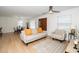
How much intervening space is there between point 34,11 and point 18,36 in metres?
0.93

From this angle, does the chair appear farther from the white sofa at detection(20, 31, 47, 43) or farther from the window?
the white sofa at detection(20, 31, 47, 43)

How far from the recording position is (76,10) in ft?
6.17

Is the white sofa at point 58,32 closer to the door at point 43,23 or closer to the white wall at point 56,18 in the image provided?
the white wall at point 56,18

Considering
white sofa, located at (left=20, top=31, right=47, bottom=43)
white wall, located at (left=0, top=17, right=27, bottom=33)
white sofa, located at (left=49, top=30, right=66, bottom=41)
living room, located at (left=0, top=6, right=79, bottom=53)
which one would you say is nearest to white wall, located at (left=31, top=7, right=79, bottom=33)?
living room, located at (left=0, top=6, right=79, bottom=53)

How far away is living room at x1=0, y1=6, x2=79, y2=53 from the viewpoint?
2006 millimetres

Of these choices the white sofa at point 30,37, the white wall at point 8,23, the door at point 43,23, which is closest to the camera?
the white wall at point 8,23

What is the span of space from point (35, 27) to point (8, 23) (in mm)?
816

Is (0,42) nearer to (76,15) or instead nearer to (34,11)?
(34,11)

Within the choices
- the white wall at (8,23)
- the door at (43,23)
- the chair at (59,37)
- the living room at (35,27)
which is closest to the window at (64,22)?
the living room at (35,27)

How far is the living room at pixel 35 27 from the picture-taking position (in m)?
2.01

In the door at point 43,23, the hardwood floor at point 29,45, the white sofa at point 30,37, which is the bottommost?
the hardwood floor at point 29,45

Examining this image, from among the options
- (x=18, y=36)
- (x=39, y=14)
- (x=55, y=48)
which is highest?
(x=39, y=14)
